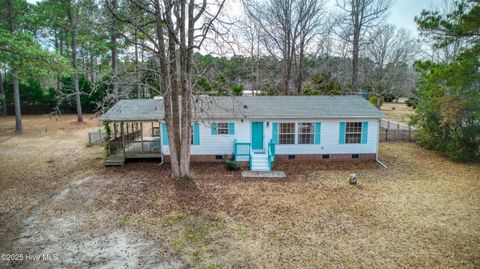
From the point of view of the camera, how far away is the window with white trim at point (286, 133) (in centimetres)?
1430

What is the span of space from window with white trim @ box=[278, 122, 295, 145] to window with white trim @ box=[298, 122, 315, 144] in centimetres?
35

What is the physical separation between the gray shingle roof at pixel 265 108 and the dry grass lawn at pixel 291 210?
244 centimetres

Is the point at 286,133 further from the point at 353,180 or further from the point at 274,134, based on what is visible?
the point at 353,180

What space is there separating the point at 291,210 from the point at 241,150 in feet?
17.8

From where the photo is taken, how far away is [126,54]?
27.4 m

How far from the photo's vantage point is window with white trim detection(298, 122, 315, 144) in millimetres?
14305

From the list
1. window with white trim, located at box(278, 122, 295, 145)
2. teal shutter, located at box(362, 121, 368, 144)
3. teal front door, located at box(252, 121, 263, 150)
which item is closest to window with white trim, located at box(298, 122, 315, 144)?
window with white trim, located at box(278, 122, 295, 145)

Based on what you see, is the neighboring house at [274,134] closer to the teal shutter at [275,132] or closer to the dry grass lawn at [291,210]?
the teal shutter at [275,132]

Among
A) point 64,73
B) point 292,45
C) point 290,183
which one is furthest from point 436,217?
point 292,45

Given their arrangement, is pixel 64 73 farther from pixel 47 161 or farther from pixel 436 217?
pixel 436 217

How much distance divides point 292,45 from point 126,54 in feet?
50.7

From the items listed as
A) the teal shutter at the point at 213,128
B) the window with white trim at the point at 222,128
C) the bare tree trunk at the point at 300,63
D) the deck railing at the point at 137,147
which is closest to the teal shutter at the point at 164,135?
the deck railing at the point at 137,147

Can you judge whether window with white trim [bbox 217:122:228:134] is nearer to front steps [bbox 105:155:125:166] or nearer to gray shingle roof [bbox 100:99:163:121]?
gray shingle roof [bbox 100:99:163:121]

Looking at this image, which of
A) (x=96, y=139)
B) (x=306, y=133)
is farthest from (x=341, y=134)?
(x=96, y=139)
